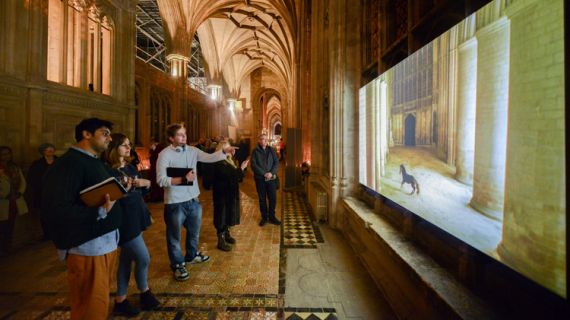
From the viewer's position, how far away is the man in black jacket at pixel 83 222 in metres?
1.43

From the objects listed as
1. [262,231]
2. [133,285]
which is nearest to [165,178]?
[133,285]

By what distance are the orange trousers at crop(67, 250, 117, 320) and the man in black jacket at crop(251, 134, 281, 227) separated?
325 centimetres

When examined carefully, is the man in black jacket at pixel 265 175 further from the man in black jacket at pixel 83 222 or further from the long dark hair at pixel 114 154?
the man in black jacket at pixel 83 222

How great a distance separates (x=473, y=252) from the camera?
62.9 inches

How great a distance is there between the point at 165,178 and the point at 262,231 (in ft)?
7.57

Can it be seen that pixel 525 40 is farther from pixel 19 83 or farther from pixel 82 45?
pixel 82 45

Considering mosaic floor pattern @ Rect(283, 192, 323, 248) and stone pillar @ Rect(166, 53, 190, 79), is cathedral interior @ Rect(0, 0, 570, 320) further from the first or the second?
stone pillar @ Rect(166, 53, 190, 79)

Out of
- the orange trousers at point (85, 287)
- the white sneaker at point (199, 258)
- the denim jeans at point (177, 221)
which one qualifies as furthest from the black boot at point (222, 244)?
the orange trousers at point (85, 287)

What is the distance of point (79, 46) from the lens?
18.2 ft

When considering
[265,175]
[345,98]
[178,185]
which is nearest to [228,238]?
[265,175]

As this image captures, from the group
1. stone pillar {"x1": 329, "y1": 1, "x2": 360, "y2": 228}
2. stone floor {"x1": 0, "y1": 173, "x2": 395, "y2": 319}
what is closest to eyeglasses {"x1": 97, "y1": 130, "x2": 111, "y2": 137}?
stone floor {"x1": 0, "y1": 173, "x2": 395, "y2": 319}

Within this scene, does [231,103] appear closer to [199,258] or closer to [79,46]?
[79,46]

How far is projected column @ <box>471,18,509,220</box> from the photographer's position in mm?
1258

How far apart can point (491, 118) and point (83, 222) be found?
94.8 inches
